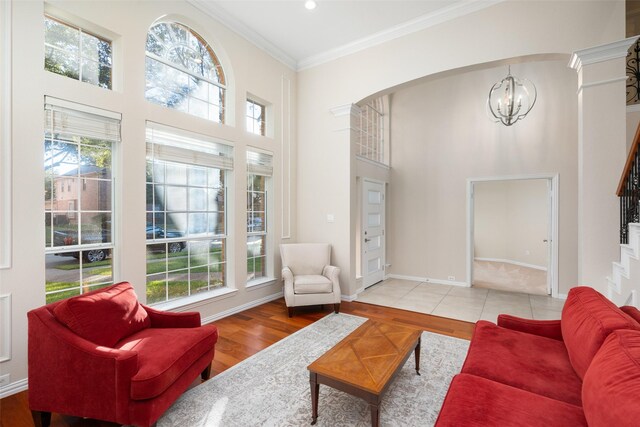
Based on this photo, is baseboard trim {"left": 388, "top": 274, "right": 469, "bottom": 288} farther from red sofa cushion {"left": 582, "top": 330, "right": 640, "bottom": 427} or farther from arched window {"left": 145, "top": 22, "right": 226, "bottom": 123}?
arched window {"left": 145, "top": 22, "right": 226, "bottom": 123}

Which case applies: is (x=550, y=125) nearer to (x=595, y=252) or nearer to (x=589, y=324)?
(x=595, y=252)

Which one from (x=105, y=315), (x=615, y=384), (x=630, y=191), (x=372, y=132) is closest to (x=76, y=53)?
(x=105, y=315)

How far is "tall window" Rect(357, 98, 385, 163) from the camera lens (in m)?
5.82

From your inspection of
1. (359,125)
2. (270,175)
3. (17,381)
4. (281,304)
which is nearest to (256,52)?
(270,175)

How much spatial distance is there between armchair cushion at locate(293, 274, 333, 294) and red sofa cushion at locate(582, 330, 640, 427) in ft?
9.52

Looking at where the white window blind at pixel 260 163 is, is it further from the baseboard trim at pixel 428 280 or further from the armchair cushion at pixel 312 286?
the baseboard trim at pixel 428 280

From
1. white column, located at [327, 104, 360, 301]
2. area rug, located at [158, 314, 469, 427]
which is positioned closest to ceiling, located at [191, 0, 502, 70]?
white column, located at [327, 104, 360, 301]

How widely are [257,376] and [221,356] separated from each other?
56 cm

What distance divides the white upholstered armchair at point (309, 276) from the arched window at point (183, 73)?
2.22 meters

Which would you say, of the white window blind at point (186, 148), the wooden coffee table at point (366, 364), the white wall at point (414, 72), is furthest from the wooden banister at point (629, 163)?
the white window blind at point (186, 148)

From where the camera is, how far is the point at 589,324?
167 centimetres

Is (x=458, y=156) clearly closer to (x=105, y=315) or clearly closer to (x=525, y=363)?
(x=525, y=363)

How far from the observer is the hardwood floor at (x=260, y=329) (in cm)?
202

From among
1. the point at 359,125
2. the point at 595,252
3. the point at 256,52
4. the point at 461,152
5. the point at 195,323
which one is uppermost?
the point at 256,52
